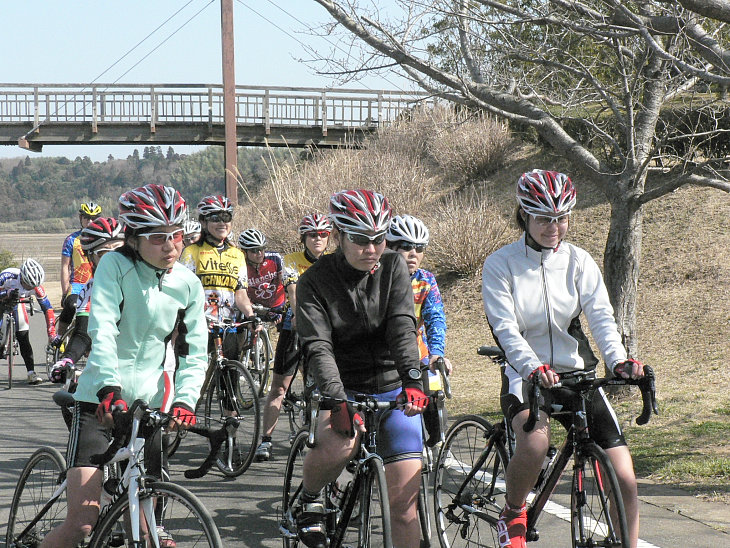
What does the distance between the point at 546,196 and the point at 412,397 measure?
127 centimetres

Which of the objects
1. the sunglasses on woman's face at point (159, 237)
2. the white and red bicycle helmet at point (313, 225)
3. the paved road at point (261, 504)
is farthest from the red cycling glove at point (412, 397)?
the white and red bicycle helmet at point (313, 225)

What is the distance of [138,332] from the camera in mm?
4184

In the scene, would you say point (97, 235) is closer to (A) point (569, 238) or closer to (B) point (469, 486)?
(B) point (469, 486)

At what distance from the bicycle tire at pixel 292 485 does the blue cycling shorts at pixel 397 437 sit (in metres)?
0.49

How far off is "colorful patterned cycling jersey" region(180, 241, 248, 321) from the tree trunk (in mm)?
3827

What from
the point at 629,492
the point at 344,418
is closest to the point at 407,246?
the point at 344,418

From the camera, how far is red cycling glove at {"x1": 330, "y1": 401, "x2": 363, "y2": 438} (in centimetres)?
396

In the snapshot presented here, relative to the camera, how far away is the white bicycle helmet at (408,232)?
6242 millimetres

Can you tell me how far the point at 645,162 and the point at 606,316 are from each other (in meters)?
4.50

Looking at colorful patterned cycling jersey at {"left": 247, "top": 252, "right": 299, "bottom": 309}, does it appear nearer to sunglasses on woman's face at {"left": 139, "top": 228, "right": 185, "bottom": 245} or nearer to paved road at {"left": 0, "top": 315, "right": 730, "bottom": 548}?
paved road at {"left": 0, "top": 315, "right": 730, "bottom": 548}

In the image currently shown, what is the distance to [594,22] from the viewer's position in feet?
23.7

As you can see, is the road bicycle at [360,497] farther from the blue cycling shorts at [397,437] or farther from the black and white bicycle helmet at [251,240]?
the black and white bicycle helmet at [251,240]

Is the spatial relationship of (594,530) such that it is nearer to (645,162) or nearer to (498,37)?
(645,162)

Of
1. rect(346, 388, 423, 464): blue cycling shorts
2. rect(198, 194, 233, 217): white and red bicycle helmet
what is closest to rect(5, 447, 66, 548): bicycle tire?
rect(346, 388, 423, 464): blue cycling shorts
